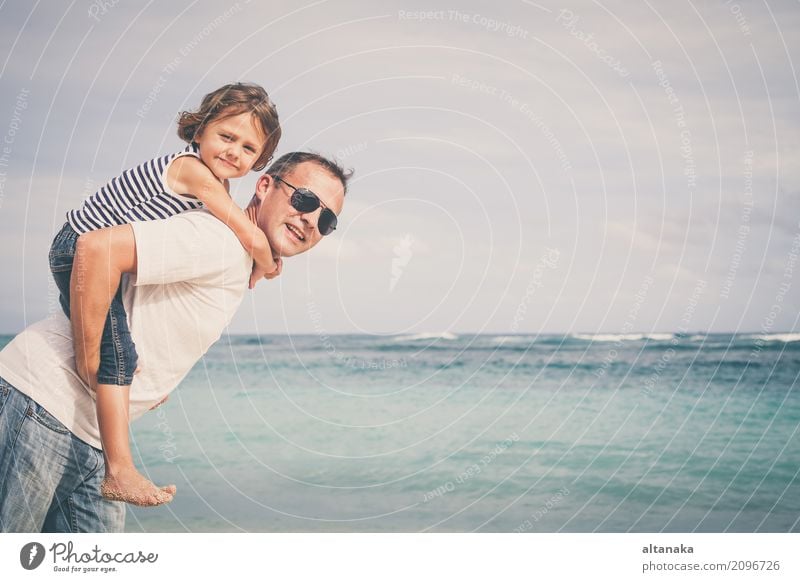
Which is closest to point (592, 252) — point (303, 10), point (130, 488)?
point (303, 10)

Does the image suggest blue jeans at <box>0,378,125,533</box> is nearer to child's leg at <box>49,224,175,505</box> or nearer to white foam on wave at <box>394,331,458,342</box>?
child's leg at <box>49,224,175,505</box>

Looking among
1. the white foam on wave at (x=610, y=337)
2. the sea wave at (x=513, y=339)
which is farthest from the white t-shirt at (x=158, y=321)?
the white foam on wave at (x=610, y=337)

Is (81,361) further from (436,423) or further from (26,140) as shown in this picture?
(436,423)

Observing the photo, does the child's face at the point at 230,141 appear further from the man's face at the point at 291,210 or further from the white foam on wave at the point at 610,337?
the white foam on wave at the point at 610,337

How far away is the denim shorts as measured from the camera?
14.8 ft

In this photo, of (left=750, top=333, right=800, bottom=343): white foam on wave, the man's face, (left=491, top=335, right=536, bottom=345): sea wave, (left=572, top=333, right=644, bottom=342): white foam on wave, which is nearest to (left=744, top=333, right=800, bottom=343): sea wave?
(left=750, top=333, right=800, bottom=343): white foam on wave

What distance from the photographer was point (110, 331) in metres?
4.57

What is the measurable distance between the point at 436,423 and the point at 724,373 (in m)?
8.50

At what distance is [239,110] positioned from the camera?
5.29 m

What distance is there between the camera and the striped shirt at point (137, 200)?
4980 millimetres

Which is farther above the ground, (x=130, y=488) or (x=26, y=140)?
(x=26, y=140)

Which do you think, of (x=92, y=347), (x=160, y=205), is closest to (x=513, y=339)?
(x=160, y=205)
